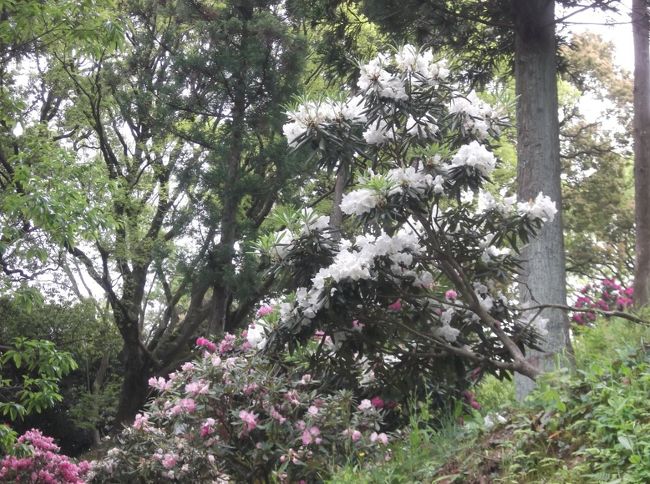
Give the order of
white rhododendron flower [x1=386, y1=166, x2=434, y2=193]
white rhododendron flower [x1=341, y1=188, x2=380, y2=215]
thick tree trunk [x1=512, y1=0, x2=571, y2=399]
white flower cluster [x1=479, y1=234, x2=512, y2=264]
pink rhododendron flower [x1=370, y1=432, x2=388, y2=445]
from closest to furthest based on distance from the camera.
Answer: white rhododendron flower [x1=341, y1=188, x2=380, y2=215] → white rhododendron flower [x1=386, y1=166, x2=434, y2=193] → pink rhododendron flower [x1=370, y1=432, x2=388, y2=445] → white flower cluster [x1=479, y1=234, x2=512, y2=264] → thick tree trunk [x1=512, y1=0, x2=571, y2=399]

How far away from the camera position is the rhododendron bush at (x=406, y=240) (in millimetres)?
4527

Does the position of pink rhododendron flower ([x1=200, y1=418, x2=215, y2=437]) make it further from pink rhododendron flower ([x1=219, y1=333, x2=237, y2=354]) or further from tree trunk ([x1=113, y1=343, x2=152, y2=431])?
tree trunk ([x1=113, y1=343, x2=152, y2=431])

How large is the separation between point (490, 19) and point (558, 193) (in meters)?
2.33

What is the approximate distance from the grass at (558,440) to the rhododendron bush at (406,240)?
81cm

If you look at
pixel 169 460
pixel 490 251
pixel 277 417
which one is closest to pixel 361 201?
pixel 490 251

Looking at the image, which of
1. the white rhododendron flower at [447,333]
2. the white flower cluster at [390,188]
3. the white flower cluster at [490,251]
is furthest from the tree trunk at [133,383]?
the white flower cluster at [390,188]

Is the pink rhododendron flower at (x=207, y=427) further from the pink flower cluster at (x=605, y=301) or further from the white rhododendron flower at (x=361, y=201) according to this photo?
the pink flower cluster at (x=605, y=301)

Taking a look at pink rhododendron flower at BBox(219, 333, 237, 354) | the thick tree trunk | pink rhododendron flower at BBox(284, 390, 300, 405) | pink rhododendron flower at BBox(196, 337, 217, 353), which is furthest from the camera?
pink rhododendron flower at BBox(196, 337, 217, 353)

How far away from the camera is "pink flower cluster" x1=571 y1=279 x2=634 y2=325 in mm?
8898

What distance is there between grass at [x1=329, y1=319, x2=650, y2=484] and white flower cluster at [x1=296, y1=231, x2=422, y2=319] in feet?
3.26

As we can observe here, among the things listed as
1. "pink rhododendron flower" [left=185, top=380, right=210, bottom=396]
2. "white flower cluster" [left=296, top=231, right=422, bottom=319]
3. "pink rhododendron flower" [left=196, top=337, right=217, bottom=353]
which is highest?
"white flower cluster" [left=296, top=231, right=422, bottom=319]

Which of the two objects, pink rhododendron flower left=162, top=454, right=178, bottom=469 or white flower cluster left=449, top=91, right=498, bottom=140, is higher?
white flower cluster left=449, top=91, right=498, bottom=140

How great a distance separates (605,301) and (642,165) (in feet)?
6.44

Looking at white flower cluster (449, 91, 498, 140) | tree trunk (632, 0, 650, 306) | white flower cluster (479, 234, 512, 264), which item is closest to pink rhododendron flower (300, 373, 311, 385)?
white flower cluster (479, 234, 512, 264)
